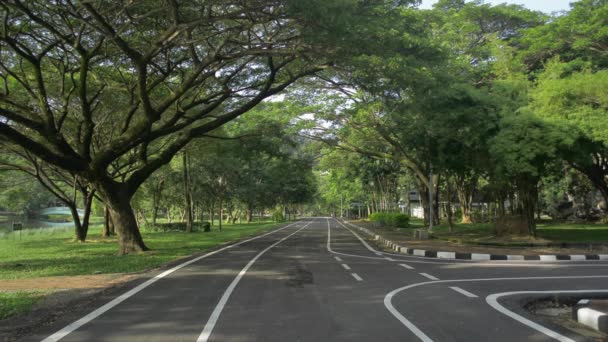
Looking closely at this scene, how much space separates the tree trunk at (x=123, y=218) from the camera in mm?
17938

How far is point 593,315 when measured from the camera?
6863mm

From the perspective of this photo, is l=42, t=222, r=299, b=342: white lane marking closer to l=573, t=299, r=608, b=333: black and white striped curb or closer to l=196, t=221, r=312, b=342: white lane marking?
l=196, t=221, r=312, b=342: white lane marking

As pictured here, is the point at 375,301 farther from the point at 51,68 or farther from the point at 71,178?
the point at 71,178

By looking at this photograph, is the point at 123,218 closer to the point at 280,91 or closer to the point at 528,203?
the point at 280,91

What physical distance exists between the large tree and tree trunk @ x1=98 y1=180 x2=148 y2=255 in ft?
0.13

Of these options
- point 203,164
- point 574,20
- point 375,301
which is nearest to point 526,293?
point 375,301

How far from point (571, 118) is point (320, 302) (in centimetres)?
1597

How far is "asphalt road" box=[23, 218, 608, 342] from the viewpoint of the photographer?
6262 mm

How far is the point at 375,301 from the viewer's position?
28.0 ft

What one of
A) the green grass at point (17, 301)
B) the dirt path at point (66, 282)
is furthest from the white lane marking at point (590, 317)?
the dirt path at point (66, 282)

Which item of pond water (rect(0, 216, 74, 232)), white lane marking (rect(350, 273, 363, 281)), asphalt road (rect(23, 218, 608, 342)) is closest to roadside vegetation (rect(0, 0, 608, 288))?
asphalt road (rect(23, 218, 608, 342))

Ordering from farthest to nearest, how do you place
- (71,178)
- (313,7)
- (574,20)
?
(71,178) → (574,20) → (313,7)

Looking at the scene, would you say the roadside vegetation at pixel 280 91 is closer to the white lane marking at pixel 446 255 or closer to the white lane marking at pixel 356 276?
the white lane marking at pixel 446 255

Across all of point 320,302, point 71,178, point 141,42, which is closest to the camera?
point 320,302
